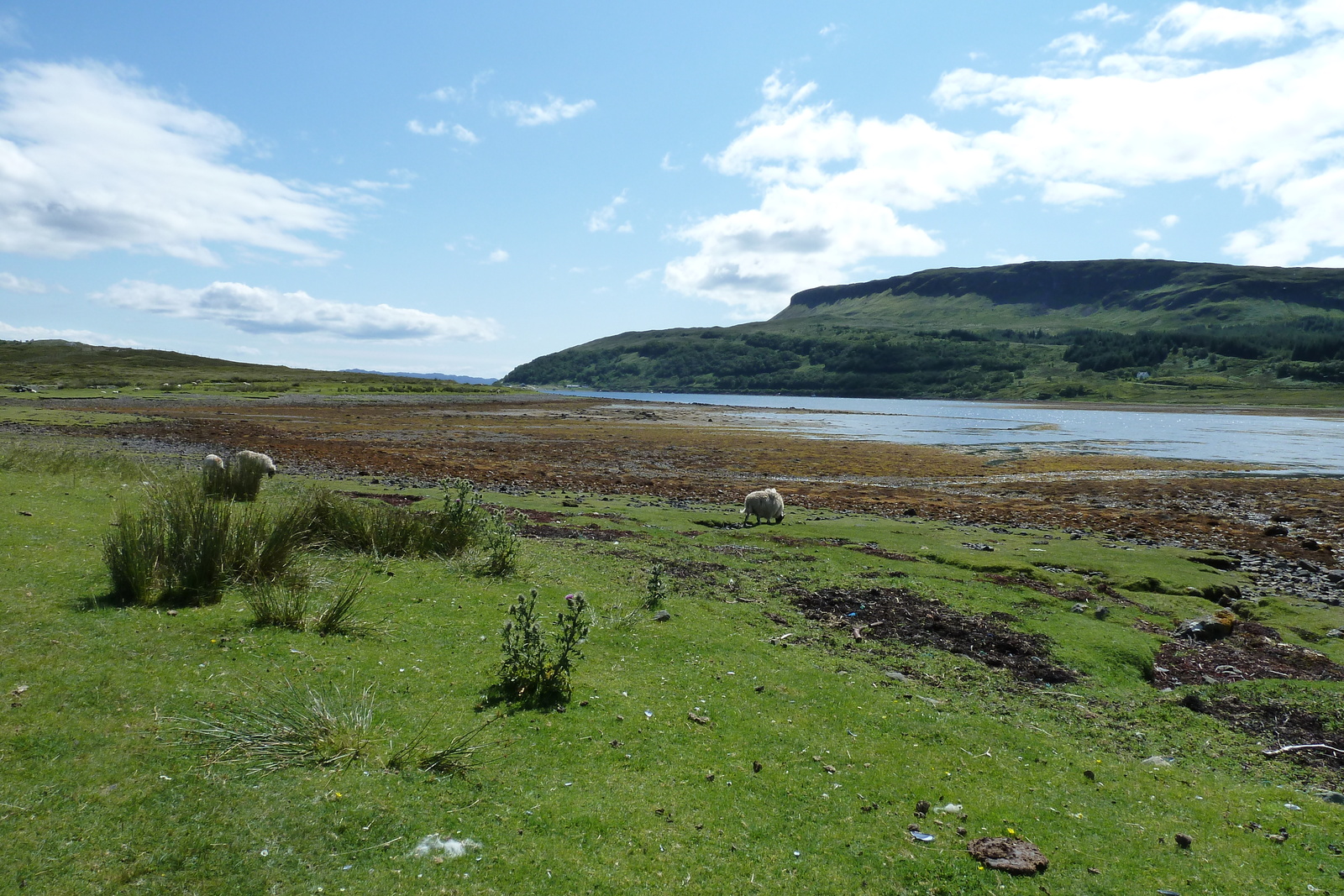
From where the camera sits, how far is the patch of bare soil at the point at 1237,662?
11859 millimetres

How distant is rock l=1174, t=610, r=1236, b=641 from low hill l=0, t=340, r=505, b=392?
12945 cm

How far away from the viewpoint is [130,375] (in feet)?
461

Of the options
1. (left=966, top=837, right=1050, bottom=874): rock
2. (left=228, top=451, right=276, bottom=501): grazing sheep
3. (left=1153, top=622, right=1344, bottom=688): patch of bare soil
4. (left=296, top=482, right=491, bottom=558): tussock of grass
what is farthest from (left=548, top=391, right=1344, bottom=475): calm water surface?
(left=228, top=451, right=276, bottom=501): grazing sheep

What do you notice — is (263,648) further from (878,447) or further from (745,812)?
(878,447)

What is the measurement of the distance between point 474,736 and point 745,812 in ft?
9.48

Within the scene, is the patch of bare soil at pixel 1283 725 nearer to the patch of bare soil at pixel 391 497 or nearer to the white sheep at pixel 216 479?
the white sheep at pixel 216 479

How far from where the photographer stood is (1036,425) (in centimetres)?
10162

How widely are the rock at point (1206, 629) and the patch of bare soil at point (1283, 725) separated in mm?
3812

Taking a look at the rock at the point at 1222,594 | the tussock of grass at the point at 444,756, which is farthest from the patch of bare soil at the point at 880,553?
the tussock of grass at the point at 444,756

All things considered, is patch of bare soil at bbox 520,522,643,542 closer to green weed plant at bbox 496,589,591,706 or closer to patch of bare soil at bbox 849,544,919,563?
patch of bare soil at bbox 849,544,919,563

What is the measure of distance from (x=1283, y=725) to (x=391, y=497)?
75.6 feet

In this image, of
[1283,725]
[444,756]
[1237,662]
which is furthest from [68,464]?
[1237,662]

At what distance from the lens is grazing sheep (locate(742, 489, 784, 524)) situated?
2433 cm

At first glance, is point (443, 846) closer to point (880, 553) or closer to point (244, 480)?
point (244, 480)
